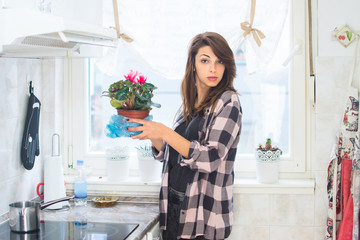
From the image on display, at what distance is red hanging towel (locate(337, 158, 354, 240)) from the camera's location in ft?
6.96

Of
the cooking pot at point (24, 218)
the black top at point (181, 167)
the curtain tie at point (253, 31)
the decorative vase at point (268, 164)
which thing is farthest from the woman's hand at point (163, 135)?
the curtain tie at point (253, 31)

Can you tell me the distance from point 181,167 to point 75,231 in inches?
20.4

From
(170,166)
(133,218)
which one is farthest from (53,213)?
(170,166)

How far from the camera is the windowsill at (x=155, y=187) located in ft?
7.49

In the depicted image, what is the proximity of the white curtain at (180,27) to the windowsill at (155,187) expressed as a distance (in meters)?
0.57

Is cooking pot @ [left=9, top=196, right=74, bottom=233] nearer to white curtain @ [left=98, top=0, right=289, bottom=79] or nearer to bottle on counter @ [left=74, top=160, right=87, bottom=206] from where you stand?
bottle on counter @ [left=74, top=160, right=87, bottom=206]

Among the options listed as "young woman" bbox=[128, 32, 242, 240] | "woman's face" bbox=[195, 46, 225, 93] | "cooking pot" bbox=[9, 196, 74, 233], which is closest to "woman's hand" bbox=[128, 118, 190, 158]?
"young woman" bbox=[128, 32, 242, 240]

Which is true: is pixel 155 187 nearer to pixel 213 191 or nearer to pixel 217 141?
pixel 213 191

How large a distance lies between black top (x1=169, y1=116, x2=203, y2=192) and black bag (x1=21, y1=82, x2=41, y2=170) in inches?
25.9

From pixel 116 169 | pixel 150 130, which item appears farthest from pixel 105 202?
pixel 150 130

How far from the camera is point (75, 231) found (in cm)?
183

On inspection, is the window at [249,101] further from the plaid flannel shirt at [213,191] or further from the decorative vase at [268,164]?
the plaid flannel shirt at [213,191]

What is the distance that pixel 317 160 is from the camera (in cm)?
227

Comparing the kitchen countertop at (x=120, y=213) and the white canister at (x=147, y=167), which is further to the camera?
the white canister at (x=147, y=167)
